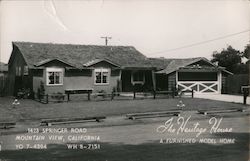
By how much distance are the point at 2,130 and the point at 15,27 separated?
3399 mm

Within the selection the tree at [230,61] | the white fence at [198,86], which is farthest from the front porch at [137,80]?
the tree at [230,61]

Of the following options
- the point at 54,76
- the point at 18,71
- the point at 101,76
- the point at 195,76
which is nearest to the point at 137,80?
the point at 101,76

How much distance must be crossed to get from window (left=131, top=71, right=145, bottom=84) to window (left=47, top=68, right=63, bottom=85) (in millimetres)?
6385

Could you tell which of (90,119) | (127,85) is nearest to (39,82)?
(127,85)

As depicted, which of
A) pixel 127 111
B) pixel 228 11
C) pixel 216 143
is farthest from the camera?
pixel 127 111

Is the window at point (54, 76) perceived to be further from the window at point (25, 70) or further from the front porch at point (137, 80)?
the front porch at point (137, 80)

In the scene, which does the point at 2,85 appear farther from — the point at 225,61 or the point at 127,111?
the point at 225,61

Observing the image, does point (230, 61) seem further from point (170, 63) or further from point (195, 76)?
point (170, 63)

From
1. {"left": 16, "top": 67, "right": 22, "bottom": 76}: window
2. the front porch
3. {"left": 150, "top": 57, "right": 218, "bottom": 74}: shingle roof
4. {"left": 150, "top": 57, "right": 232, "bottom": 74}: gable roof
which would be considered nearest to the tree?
{"left": 150, "top": 57, "right": 232, "bottom": 74}: gable roof

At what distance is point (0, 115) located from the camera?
1528 cm

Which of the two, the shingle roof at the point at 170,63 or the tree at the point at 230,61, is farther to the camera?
the tree at the point at 230,61

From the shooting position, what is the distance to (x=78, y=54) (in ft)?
92.0

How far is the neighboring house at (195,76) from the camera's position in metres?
27.4

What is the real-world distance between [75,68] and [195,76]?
30.1 ft
